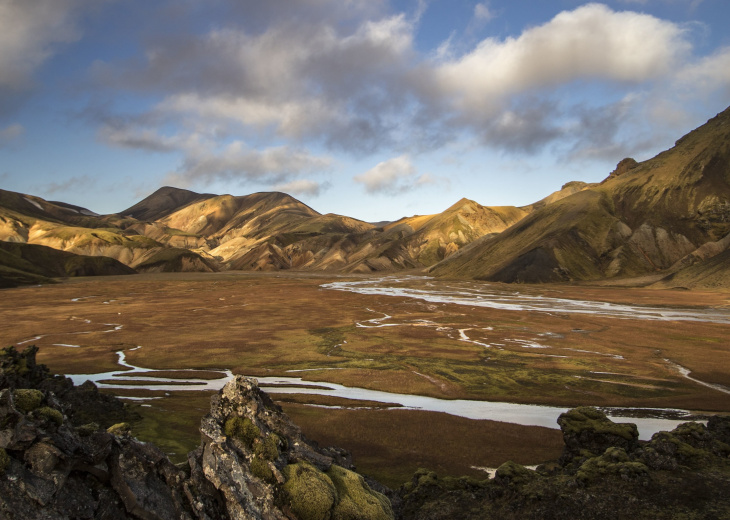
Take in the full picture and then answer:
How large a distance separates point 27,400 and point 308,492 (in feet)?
28.4

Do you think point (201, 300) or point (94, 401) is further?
point (201, 300)

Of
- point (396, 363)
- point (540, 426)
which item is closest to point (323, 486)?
point (540, 426)

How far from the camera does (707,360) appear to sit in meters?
55.8

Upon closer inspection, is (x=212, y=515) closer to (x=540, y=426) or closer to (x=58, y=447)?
(x=58, y=447)

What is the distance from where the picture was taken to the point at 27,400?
44.6 ft

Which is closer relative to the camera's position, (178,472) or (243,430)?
(178,472)

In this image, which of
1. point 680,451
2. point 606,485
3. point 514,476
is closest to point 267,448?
point 514,476

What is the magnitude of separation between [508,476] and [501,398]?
80.1 ft

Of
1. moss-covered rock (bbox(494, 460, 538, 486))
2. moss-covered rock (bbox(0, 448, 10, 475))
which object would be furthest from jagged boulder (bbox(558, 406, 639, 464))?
moss-covered rock (bbox(0, 448, 10, 475))

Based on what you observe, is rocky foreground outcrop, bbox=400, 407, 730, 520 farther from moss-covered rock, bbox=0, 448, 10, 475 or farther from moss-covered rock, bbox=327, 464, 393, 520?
moss-covered rock, bbox=0, 448, 10, 475

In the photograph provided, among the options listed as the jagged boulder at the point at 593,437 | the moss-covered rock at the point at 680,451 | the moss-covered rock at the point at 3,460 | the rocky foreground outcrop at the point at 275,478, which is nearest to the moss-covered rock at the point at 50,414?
the rocky foreground outcrop at the point at 275,478

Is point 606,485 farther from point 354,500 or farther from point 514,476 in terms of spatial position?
point 354,500

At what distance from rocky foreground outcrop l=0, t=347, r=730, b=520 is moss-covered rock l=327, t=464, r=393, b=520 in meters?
0.04

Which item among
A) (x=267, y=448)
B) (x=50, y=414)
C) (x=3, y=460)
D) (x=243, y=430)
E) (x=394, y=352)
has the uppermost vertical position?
(x=50, y=414)
